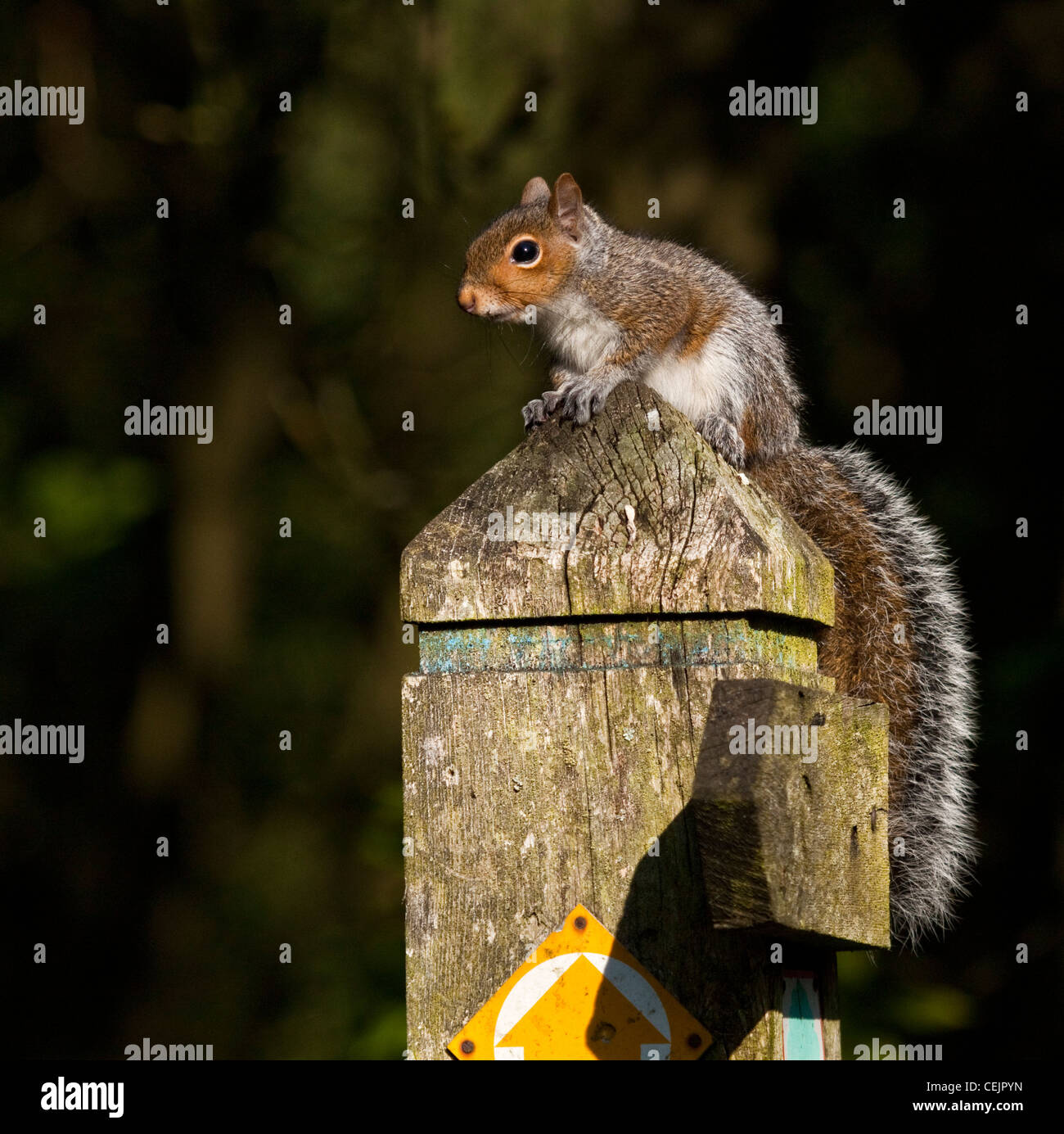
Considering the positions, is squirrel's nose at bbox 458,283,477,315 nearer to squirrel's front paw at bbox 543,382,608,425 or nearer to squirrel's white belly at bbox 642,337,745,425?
squirrel's white belly at bbox 642,337,745,425

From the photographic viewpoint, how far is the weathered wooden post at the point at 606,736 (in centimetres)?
139

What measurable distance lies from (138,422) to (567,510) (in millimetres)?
3730

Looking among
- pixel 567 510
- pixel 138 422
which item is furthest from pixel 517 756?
pixel 138 422

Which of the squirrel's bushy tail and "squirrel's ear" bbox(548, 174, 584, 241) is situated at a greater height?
"squirrel's ear" bbox(548, 174, 584, 241)

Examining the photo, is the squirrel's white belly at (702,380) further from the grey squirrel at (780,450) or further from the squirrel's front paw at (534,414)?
the squirrel's front paw at (534,414)

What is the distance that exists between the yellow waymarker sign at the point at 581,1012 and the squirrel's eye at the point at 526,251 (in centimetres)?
163

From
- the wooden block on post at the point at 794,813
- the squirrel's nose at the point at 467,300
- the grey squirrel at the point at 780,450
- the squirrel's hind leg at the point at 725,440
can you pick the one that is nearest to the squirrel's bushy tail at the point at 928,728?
the grey squirrel at the point at 780,450

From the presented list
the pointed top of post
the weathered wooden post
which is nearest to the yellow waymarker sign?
the weathered wooden post

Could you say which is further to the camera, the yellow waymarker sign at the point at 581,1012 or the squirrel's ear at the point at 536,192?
the squirrel's ear at the point at 536,192

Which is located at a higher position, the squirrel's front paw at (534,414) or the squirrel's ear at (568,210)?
the squirrel's ear at (568,210)

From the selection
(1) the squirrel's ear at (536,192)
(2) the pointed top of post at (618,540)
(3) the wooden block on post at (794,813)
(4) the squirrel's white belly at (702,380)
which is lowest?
(3) the wooden block on post at (794,813)

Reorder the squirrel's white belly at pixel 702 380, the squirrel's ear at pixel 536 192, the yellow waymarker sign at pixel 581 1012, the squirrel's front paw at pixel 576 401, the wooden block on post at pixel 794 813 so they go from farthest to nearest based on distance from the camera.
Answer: the squirrel's ear at pixel 536 192
the squirrel's white belly at pixel 702 380
the squirrel's front paw at pixel 576 401
the yellow waymarker sign at pixel 581 1012
the wooden block on post at pixel 794 813

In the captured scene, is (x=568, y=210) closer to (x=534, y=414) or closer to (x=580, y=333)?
(x=580, y=333)

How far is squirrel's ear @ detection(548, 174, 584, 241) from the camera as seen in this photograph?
2.80 metres
